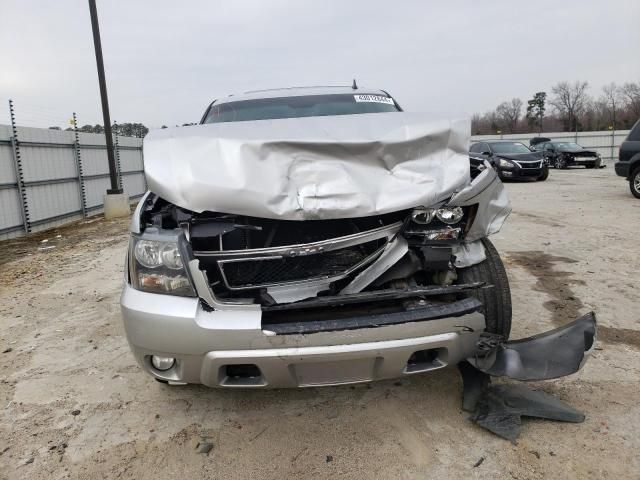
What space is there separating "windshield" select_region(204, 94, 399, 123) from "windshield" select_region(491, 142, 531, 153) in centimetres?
1340

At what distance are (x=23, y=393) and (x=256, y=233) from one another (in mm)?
1774

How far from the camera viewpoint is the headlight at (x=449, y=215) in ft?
7.34

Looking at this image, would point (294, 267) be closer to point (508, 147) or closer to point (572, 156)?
point (508, 147)

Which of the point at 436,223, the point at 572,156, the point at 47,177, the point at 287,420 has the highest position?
the point at 47,177

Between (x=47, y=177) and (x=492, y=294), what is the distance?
10424 millimetres

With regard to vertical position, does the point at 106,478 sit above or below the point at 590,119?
below

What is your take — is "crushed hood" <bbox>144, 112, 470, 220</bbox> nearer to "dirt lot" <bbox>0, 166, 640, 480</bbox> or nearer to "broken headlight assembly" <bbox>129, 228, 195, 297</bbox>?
"broken headlight assembly" <bbox>129, 228, 195, 297</bbox>

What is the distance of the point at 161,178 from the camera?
2.12 metres

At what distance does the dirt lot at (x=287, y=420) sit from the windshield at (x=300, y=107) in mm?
1979

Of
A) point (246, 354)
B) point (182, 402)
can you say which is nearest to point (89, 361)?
point (182, 402)

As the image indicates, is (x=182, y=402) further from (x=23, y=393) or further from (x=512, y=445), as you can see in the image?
(x=512, y=445)

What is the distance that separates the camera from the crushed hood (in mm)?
2041

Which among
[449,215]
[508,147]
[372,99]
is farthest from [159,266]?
[508,147]

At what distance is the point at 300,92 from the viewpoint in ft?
14.0
